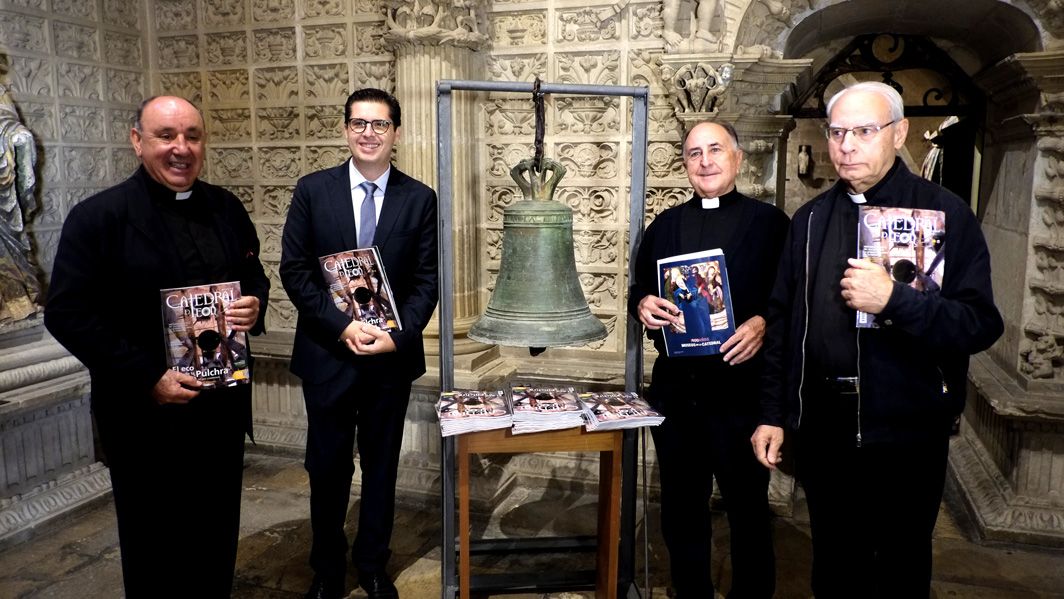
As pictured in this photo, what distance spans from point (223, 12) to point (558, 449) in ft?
12.4

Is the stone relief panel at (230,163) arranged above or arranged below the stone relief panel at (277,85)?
below

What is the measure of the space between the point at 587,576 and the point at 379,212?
5.48ft

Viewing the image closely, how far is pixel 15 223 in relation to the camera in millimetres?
4043

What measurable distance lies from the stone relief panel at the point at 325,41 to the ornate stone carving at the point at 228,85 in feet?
1.55

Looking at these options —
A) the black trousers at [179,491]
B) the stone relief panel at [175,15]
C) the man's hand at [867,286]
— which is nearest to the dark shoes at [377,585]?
the black trousers at [179,491]

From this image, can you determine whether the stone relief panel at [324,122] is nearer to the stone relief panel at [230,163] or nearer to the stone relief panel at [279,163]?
the stone relief panel at [279,163]

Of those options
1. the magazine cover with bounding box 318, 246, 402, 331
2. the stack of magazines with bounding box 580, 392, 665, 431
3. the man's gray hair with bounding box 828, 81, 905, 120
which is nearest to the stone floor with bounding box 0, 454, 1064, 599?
the stack of magazines with bounding box 580, 392, 665, 431

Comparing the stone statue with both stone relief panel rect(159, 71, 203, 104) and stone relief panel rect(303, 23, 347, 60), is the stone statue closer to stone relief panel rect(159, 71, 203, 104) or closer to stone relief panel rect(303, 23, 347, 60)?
stone relief panel rect(159, 71, 203, 104)

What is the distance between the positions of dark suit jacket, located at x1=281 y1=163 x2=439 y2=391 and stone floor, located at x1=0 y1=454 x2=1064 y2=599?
1089 mm

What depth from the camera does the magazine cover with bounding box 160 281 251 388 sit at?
239cm

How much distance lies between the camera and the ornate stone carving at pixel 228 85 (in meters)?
4.85

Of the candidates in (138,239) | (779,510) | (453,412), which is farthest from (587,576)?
(138,239)

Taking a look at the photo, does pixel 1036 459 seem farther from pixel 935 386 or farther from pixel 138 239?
pixel 138 239

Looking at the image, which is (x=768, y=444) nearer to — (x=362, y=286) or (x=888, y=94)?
(x=888, y=94)
